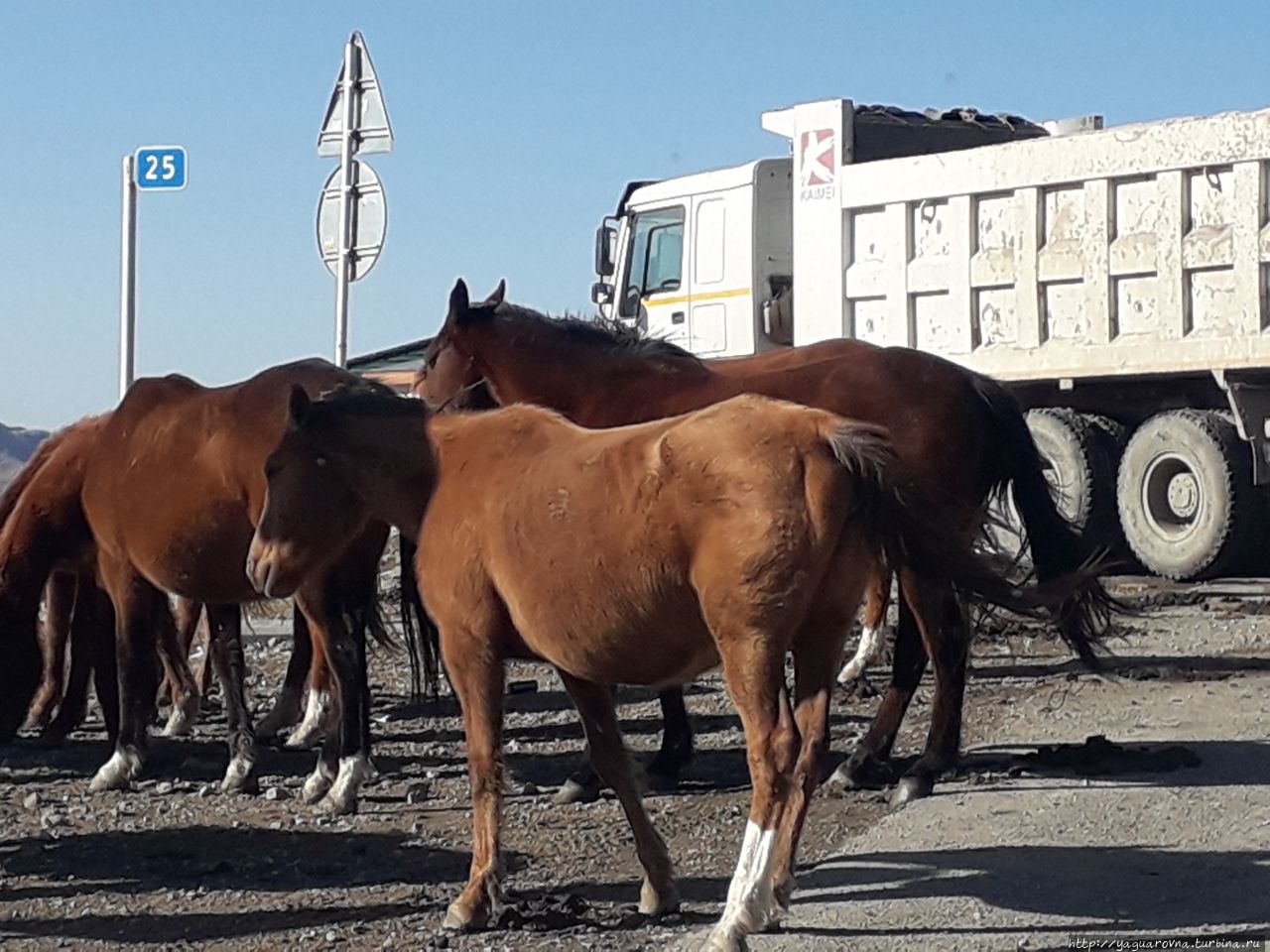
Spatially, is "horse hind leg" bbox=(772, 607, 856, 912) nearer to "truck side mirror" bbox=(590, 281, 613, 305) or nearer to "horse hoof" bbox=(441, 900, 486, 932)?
"horse hoof" bbox=(441, 900, 486, 932)

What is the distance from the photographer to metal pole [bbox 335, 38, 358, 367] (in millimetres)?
12812

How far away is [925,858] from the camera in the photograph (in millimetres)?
6770

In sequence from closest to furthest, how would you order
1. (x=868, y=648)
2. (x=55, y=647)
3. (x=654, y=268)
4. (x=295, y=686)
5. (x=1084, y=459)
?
(x=295, y=686), (x=55, y=647), (x=868, y=648), (x=1084, y=459), (x=654, y=268)

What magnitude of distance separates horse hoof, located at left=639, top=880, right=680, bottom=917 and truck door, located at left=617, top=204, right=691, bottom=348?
11741 millimetres

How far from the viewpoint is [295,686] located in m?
10.2

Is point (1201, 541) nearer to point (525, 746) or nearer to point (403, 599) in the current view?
point (525, 746)

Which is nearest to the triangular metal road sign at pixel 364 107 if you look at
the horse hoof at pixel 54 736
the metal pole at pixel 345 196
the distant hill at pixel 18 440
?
the metal pole at pixel 345 196

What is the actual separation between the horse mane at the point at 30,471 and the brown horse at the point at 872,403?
191 cm

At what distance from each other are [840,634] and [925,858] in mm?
1296

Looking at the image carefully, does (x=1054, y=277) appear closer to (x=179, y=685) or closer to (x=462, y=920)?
(x=179, y=685)

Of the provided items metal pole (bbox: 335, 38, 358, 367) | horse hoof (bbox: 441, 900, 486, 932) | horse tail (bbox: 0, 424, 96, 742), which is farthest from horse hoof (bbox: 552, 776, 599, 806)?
metal pole (bbox: 335, 38, 358, 367)

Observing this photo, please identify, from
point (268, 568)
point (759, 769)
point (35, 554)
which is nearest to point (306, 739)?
point (35, 554)

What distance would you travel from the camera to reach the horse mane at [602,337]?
8.98 meters

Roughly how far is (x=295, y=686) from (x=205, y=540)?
1.78 metres
